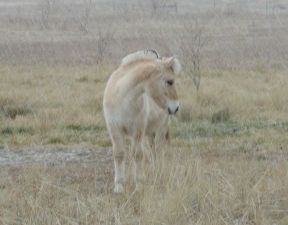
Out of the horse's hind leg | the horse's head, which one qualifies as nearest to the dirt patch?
the horse's hind leg

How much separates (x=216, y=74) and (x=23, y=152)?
9504 millimetres

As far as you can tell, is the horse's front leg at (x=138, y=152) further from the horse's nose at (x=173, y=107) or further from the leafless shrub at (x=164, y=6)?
the leafless shrub at (x=164, y=6)

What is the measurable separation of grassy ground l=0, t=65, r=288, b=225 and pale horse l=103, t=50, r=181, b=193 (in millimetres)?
386

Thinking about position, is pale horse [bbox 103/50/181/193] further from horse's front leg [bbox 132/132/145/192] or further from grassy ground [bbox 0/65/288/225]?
grassy ground [bbox 0/65/288/225]

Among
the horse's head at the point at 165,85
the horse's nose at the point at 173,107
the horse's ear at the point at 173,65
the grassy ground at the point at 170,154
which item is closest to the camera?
the grassy ground at the point at 170,154

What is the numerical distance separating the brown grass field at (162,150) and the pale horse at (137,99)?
22cm

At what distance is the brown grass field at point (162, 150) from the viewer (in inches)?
227

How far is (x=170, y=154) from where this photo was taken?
26.6ft

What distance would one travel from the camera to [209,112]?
12.8 meters

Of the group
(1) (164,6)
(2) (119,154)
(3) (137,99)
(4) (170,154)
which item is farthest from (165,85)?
(1) (164,6)

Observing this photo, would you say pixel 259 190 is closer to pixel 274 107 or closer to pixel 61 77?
pixel 274 107

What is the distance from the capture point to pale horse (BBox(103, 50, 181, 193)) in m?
7.20

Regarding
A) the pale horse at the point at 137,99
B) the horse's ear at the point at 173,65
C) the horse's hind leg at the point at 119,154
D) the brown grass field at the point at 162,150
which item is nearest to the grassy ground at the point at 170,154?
the brown grass field at the point at 162,150

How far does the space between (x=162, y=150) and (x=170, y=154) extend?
247 millimetres
